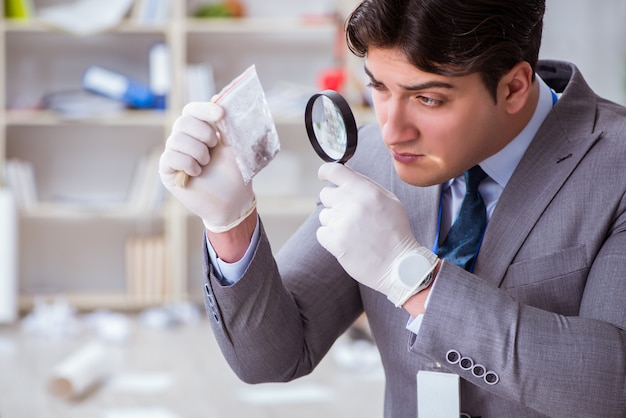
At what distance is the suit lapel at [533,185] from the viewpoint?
1.36 m

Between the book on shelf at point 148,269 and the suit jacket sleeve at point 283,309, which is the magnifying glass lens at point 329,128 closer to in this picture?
the suit jacket sleeve at point 283,309

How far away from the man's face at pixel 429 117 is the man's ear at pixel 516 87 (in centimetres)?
2

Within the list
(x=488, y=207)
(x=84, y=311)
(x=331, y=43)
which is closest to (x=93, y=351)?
(x=84, y=311)

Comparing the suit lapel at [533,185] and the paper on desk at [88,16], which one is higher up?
the suit lapel at [533,185]

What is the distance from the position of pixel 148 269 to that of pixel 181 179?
342 cm

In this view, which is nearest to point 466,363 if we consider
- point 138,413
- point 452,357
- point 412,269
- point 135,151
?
point 452,357

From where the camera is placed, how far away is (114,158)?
4.87 m

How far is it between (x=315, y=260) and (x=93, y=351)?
2382mm

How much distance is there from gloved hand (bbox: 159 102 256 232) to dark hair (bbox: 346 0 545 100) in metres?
0.28

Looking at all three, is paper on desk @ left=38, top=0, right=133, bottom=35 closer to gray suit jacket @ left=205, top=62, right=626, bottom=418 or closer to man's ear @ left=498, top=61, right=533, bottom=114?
gray suit jacket @ left=205, top=62, right=626, bottom=418

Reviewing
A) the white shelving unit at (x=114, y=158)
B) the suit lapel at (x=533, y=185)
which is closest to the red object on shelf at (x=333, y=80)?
the white shelving unit at (x=114, y=158)

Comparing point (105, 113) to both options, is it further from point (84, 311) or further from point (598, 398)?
point (598, 398)

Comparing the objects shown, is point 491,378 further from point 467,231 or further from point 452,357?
point 467,231

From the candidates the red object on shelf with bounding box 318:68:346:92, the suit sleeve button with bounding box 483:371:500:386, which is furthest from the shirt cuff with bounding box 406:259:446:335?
the red object on shelf with bounding box 318:68:346:92
